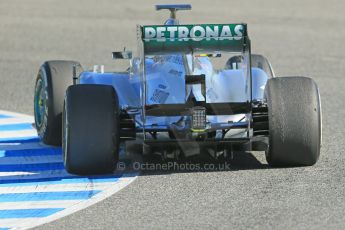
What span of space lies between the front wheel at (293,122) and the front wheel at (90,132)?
1.39 meters

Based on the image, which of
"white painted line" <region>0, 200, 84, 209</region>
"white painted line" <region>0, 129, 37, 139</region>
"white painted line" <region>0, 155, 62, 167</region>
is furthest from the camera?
"white painted line" <region>0, 129, 37, 139</region>

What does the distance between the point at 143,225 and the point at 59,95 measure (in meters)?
3.44

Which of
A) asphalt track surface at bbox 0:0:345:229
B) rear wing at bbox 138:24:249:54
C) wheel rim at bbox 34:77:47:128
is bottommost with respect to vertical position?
asphalt track surface at bbox 0:0:345:229

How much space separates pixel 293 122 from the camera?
9.49m

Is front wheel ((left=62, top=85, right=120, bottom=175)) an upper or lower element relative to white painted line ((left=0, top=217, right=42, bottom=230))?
upper

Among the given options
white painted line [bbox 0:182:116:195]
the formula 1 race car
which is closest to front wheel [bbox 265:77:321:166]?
the formula 1 race car

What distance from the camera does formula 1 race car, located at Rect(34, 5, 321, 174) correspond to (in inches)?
369

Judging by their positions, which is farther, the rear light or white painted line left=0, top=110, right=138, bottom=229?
the rear light

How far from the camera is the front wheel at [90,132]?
932 cm

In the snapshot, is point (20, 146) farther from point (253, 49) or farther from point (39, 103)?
point (253, 49)

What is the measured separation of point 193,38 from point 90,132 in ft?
4.19

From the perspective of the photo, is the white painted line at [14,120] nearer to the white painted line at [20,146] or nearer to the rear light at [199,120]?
the white painted line at [20,146]

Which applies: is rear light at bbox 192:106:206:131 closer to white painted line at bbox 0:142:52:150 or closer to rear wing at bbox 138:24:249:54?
rear wing at bbox 138:24:249:54

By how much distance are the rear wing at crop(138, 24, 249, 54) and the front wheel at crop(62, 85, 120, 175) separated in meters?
0.65
